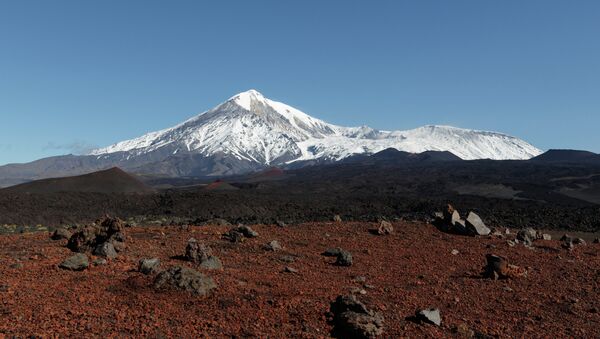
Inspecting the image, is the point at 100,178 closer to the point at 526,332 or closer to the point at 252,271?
the point at 252,271

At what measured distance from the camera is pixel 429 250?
19984 mm

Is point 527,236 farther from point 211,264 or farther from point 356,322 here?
point 356,322

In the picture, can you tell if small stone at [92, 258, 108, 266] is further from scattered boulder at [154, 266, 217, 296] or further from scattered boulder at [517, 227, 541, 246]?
scattered boulder at [517, 227, 541, 246]

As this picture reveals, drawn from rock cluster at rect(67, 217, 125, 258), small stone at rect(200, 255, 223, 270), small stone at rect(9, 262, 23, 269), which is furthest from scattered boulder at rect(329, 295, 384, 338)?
small stone at rect(9, 262, 23, 269)

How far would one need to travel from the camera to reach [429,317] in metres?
11.1

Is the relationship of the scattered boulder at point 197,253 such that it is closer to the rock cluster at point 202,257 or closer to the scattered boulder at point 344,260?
the rock cluster at point 202,257

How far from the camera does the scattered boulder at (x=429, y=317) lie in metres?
11.1

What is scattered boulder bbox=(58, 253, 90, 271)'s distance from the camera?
12991 mm

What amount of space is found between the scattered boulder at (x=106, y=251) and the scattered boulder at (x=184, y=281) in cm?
350

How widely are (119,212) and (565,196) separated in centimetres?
6911

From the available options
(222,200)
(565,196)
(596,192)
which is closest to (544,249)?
(222,200)

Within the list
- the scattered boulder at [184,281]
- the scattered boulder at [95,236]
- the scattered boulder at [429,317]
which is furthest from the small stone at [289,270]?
the scattered boulder at [95,236]

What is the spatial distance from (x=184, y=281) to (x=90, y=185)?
7009cm

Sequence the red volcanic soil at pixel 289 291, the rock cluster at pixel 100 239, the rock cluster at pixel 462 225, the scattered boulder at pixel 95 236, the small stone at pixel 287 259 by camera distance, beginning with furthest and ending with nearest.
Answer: the rock cluster at pixel 462 225, the small stone at pixel 287 259, the scattered boulder at pixel 95 236, the rock cluster at pixel 100 239, the red volcanic soil at pixel 289 291
